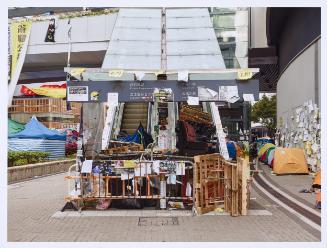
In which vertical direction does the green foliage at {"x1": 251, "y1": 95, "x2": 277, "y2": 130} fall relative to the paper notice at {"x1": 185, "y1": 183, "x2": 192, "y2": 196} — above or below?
above

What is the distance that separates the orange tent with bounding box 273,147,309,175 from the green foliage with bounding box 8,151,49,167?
9712mm

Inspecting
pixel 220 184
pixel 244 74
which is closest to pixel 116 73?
→ pixel 244 74

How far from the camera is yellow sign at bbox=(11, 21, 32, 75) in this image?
2658 centimetres

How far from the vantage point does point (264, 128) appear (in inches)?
2168

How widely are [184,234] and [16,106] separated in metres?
37.7

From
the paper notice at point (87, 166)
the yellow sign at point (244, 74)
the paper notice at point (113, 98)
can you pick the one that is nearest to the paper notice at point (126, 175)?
the paper notice at point (87, 166)

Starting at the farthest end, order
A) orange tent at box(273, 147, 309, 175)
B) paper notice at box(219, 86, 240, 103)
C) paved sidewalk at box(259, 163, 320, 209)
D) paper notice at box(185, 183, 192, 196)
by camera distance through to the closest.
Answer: orange tent at box(273, 147, 309, 175) → paved sidewalk at box(259, 163, 320, 209) → paper notice at box(219, 86, 240, 103) → paper notice at box(185, 183, 192, 196)

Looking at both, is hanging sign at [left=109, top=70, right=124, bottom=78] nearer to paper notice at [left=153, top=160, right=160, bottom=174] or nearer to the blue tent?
paper notice at [left=153, top=160, right=160, bottom=174]

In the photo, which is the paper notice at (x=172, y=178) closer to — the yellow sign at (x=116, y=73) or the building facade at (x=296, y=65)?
the yellow sign at (x=116, y=73)

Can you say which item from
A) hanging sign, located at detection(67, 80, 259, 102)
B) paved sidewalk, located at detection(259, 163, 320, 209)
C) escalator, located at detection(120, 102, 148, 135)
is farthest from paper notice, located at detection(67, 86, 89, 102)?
escalator, located at detection(120, 102, 148, 135)

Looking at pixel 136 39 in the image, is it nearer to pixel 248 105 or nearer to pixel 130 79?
pixel 248 105

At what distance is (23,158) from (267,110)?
41517mm

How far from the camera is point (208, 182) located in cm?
995

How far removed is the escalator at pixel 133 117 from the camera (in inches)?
774
